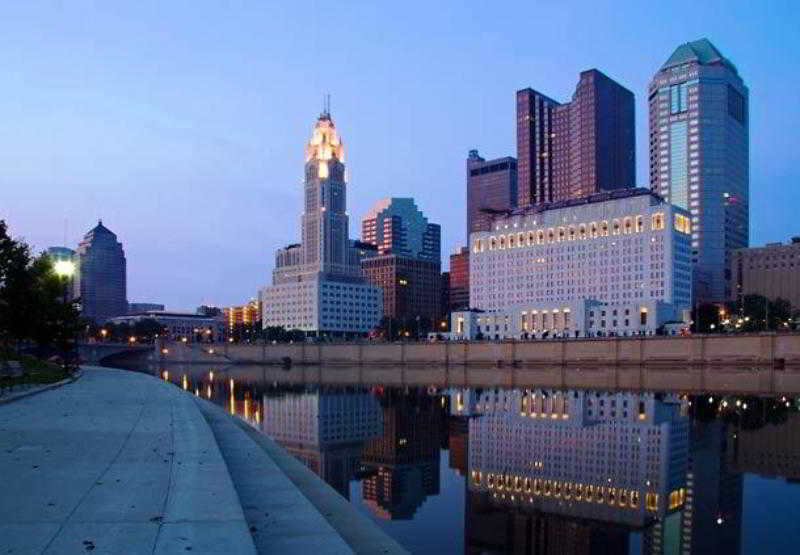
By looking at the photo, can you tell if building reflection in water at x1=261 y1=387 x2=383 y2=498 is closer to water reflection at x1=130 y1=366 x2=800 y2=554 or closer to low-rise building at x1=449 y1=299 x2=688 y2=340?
water reflection at x1=130 y1=366 x2=800 y2=554

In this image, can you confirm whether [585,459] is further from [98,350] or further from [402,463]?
[98,350]

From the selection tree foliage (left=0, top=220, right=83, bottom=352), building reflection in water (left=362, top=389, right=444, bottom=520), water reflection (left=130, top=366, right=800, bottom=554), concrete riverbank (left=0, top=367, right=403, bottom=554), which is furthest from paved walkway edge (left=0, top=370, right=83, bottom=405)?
building reflection in water (left=362, top=389, right=444, bottom=520)

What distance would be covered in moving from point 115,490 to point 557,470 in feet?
48.2

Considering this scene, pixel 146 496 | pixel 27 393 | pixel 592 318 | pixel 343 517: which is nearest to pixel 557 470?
pixel 343 517

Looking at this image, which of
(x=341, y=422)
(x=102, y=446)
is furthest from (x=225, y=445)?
(x=341, y=422)

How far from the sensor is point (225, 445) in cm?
2159

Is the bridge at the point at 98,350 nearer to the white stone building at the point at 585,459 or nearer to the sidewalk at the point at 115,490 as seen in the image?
the white stone building at the point at 585,459

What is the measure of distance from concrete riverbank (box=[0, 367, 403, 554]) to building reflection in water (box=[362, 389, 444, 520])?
1.76m

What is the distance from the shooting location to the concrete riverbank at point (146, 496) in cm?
883

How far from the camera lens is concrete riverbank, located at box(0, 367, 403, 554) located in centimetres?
883

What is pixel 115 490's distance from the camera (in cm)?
1163

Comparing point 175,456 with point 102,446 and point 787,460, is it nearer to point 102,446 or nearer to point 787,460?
point 102,446

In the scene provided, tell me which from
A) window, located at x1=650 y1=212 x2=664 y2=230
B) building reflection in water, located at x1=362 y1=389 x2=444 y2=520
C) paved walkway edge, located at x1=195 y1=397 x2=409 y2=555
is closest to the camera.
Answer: paved walkway edge, located at x1=195 y1=397 x2=409 y2=555

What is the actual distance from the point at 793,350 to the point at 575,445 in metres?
92.1
